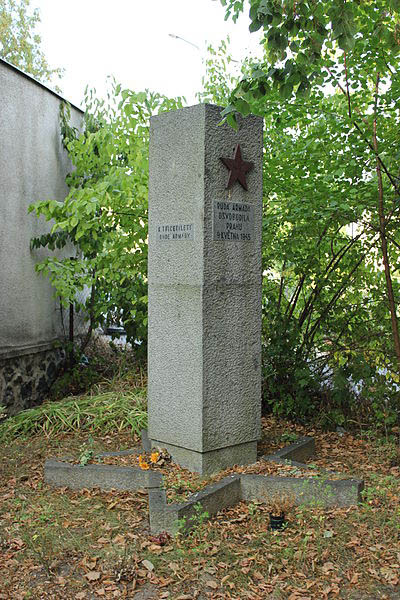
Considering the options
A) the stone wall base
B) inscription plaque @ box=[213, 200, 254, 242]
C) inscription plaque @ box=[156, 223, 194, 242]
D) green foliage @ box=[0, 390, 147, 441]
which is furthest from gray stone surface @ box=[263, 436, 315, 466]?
the stone wall base

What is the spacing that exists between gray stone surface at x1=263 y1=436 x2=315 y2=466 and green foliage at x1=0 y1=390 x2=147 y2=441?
1.36 m

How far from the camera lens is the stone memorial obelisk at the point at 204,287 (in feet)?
15.5

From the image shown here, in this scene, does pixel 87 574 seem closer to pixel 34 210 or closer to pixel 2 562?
pixel 2 562

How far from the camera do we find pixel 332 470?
16.4 feet

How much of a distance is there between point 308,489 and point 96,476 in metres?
1.65

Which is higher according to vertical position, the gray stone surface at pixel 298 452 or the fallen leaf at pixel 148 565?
the gray stone surface at pixel 298 452

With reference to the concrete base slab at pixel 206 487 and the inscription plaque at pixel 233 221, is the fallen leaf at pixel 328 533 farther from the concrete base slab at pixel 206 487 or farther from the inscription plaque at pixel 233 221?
the inscription plaque at pixel 233 221

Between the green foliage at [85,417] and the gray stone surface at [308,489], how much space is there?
5.08ft

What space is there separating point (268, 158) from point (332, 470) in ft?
10.6

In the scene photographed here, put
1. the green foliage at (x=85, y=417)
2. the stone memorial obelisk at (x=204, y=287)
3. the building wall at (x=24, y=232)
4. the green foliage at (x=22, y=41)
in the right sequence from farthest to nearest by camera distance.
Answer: the green foliage at (x=22, y=41), the building wall at (x=24, y=232), the green foliage at (x=85, y=417), the stone memorial obelisk at (x=204, y=287)

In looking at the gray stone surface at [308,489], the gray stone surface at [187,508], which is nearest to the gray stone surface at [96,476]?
the gray stone surface at [187,508]

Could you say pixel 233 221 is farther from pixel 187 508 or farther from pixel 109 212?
pixel 109 212

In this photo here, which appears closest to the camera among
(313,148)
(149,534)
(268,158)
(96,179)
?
(149,534)

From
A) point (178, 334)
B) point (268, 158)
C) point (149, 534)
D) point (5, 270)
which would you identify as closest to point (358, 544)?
point (149, 534)
